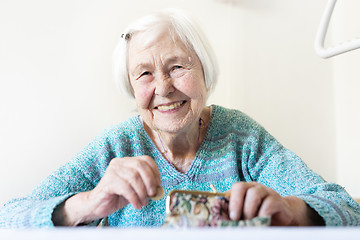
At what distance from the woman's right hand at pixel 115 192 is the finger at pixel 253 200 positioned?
19cm

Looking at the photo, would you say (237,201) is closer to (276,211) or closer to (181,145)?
(276,211)

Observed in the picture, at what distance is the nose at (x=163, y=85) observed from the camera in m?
1.04

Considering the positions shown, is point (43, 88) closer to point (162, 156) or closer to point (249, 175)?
point (162, 156)

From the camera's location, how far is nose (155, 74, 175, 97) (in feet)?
3.41

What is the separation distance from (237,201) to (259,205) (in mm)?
49

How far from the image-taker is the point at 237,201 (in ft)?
2.00

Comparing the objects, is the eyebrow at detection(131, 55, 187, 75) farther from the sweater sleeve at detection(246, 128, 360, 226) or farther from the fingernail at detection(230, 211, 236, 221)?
the fingernail at detection(230, 211, 236, 221)

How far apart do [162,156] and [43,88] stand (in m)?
0.62

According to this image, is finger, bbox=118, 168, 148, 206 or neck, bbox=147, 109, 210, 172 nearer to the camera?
finger, bbox=118, 168, 148, 206

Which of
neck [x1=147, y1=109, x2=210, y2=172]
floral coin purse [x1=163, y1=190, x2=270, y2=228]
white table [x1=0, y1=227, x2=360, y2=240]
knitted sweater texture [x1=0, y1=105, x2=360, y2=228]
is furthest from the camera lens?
neck [x1=147, y1=109, x2=210, y2=172]

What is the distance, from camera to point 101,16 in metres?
1.53

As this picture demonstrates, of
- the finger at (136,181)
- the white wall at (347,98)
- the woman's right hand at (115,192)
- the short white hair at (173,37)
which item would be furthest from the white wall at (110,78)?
the finger at (136,181)

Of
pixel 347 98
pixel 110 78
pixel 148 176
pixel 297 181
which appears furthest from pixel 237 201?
pixel 347 98

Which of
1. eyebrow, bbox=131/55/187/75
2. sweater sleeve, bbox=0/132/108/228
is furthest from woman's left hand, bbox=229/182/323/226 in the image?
eyebrow, bbox=131/55/187/75
